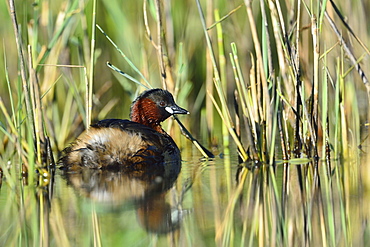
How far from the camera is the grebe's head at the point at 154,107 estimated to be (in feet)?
21.7

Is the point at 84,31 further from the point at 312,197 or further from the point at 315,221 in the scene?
the point at 315,221

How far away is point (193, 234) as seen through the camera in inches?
142

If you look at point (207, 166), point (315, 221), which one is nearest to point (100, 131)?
point (207, 166)

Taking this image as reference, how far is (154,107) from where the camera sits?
6680 mm

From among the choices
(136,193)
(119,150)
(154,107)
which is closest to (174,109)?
(154,107)

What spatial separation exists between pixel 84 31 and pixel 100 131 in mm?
1337

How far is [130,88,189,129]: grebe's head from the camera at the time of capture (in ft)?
21.7

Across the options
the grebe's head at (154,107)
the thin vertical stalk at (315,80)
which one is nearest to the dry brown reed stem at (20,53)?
the grebe's head at (154,107)

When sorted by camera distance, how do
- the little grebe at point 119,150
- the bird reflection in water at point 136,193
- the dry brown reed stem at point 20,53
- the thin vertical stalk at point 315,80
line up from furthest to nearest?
the little grebe at point 119,150 < the thin vertical stalk at point 315,80 < the dry brown reed stem at point 20,53 < the bird reflection in water at point 136,193

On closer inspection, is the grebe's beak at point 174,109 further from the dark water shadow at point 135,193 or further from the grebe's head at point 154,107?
the dark water shadow at point 135,193

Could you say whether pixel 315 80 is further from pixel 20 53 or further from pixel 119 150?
pixel 20 53

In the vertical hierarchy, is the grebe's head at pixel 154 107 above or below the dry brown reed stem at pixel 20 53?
below

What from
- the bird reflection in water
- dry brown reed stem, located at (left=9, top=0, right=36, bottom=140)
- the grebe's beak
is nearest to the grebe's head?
the grebe's beak

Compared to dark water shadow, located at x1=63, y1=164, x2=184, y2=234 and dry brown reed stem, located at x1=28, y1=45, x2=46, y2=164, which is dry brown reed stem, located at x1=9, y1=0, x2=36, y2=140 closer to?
dry brown reed stem, located at x1=28, y1=45, x2=46, y2=164
